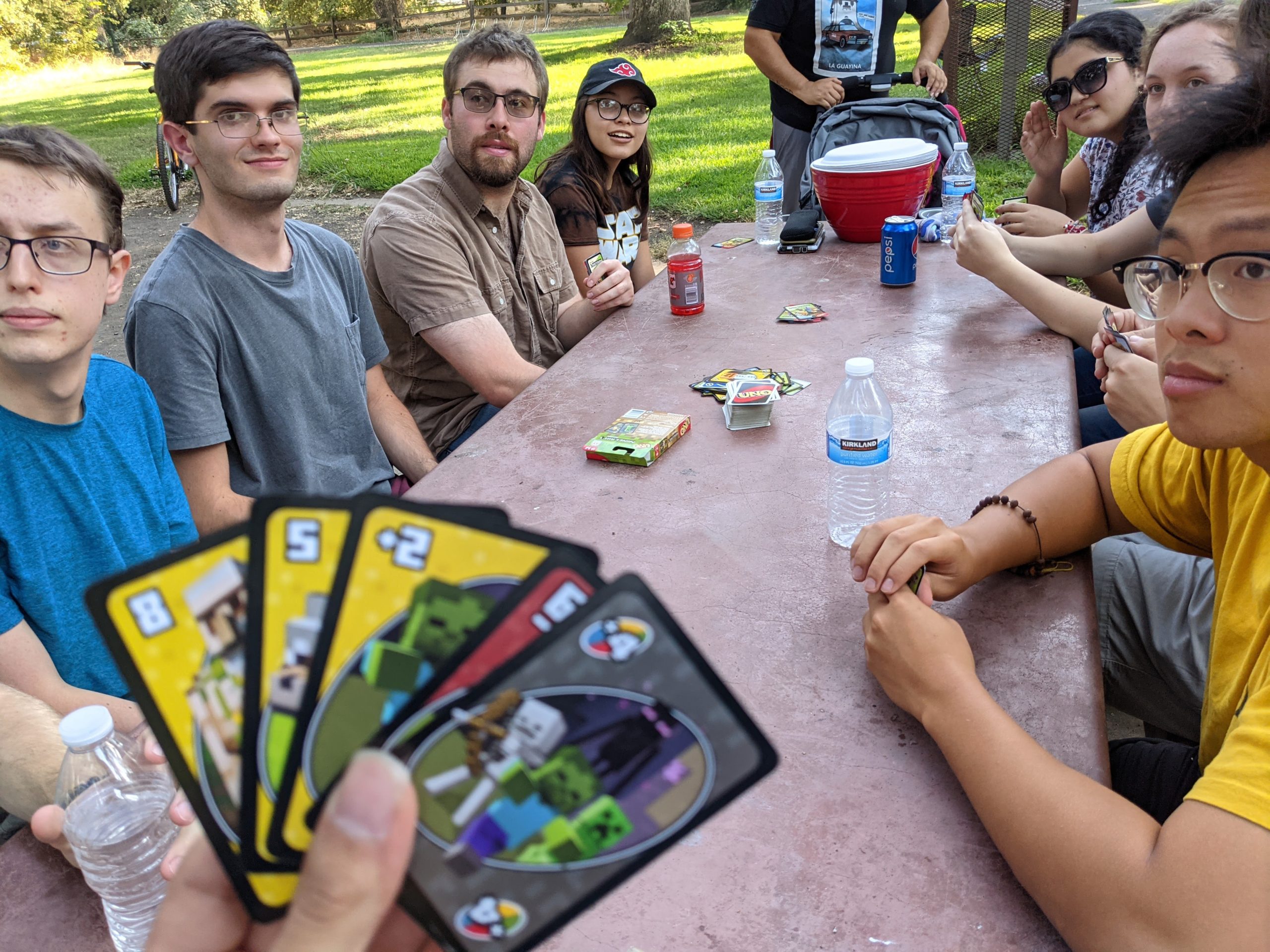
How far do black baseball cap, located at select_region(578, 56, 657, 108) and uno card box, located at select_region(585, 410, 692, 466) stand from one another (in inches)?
82.2

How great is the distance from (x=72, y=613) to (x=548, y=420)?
113cm

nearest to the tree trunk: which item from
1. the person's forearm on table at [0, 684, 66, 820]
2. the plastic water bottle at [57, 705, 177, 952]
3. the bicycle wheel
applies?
the bicycle wheel

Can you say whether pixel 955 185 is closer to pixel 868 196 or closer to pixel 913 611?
pixel 868 196

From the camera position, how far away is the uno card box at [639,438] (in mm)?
2098

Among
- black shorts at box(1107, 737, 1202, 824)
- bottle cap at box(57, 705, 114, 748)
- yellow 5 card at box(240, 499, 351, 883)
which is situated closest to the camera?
yellow 5 card at box(240, 499, 351, 883)

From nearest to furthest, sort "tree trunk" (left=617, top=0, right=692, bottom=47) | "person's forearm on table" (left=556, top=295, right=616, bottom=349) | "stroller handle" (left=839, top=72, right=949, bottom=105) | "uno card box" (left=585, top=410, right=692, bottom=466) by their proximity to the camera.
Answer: "uno card box" (left=585, top=410, right=692, bottom=466) → "person's forearm on table" (left=556, top=295, right=616, bottom=349) → "stroller handle" (left=839, top=72, right=949, bottom=105) → "tree trunk" (left=617, top=0, right=692, bottom=47)

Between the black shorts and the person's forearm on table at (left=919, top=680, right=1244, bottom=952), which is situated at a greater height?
the person's forearm on table at (left=919, top=680, right=1244, bottom=952)

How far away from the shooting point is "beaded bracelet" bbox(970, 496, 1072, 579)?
1.65m

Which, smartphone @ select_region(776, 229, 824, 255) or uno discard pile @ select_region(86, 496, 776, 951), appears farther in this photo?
smartphone @ select_region(776, 229, 824, 255)

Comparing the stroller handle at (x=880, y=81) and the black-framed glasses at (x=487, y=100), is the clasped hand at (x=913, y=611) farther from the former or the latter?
the stroller handle at (x=880, y=81)

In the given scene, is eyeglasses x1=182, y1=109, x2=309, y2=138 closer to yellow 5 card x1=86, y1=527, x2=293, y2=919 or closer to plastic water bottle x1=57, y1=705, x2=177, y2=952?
plastic water bottle x1=57, y1=705, x2=177, y2=952

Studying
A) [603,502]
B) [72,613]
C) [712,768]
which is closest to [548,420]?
[603,502]

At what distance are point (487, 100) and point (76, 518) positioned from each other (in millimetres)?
2088

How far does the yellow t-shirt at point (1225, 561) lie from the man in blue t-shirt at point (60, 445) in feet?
5.51
